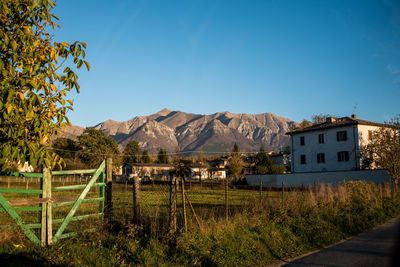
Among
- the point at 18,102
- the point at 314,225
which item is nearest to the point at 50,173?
the point at 18,102

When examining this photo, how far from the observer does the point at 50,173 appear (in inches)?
294

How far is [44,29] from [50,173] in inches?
126

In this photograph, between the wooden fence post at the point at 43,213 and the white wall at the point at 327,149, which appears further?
the white wall at the point at 327,149

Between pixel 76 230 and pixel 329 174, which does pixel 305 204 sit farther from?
pixel 329 174

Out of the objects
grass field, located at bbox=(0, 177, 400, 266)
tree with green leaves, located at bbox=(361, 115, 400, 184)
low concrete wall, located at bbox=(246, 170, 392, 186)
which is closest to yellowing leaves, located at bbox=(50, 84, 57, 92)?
grass field, located at bbox=(0, 177, 400, 266)

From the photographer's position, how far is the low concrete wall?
35188 millimetres

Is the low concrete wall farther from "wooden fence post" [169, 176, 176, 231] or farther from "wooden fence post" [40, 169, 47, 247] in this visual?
"wooden fence post" [40, 169, 47, 247]

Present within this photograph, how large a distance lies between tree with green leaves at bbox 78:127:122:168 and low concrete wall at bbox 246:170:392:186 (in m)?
35.6

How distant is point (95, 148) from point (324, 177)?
55137 millimetres

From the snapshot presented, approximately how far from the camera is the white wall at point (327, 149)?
1725 inches

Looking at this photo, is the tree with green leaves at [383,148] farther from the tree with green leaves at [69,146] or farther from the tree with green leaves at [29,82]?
the tree with green leaves at [69,146]

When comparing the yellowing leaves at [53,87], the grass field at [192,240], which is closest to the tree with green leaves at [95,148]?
the grass field at [192,240]

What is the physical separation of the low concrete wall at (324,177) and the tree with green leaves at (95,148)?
3561cm

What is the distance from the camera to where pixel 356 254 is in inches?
337
